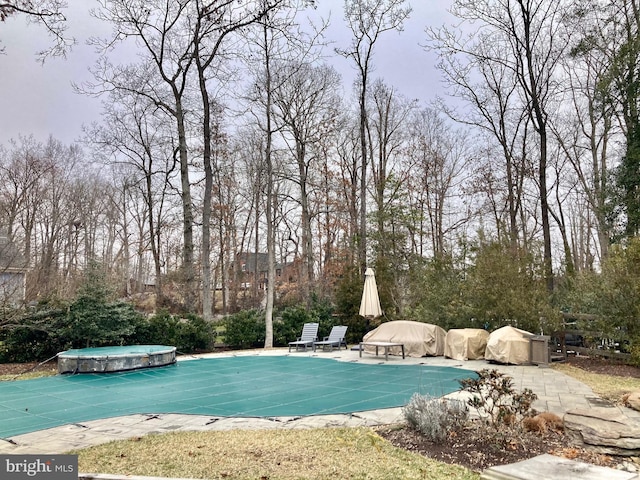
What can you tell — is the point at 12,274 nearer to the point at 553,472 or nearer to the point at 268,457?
the point at 268,457

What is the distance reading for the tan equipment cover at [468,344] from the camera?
10.8m

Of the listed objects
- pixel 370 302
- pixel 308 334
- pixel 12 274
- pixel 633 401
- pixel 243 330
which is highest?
pixel 12 274

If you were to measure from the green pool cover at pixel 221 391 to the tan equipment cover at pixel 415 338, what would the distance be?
1.65m

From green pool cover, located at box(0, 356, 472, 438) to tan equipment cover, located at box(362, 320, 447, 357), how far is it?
165 centimetres

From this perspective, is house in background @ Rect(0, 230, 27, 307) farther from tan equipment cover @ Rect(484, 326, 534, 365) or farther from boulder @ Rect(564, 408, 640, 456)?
tan equipment cover @ Rect(484, 326, 534, 365)

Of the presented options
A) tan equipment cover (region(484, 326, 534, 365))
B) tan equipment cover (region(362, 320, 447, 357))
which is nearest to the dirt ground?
tan equipment cover (region(484, 326, 534, 365))

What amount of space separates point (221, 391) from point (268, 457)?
3.84 metres

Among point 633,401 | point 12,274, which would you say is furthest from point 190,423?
point 12,274

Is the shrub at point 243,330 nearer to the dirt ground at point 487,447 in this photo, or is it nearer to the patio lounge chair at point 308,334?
the patio lounge chair at point 308,334

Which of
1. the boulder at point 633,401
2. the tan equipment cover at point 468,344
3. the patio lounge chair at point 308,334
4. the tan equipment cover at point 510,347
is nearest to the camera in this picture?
the boulder at point 633,401

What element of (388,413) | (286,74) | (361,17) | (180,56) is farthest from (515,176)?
(388,413)

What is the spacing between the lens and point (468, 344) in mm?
10812

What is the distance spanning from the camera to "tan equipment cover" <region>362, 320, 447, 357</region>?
11617 mm

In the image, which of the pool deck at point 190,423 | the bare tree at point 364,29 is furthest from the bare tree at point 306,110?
the pool deck at point 190,423
